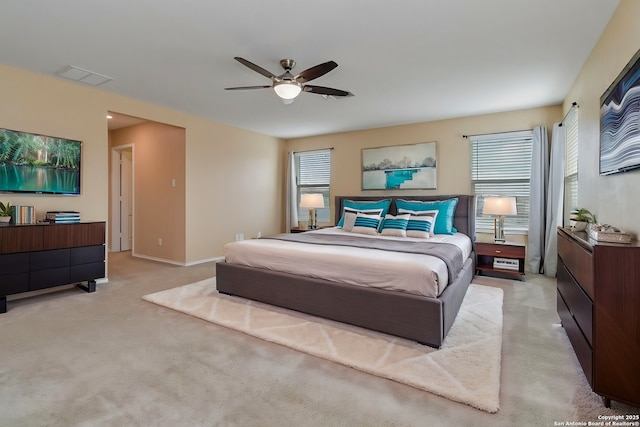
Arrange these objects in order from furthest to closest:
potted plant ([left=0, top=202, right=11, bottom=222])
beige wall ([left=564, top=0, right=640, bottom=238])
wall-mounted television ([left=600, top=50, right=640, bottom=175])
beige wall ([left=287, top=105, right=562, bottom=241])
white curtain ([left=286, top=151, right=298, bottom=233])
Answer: white curtain ([left=286, top=151, right=298, bottom=233])
beige wall ([left=287, top=105, right=562, bottom=241])
potted plant ([left=0, top=202, right=11, bottom=222])
beige wall ([left=564, top=0, right=640, bottom=238])
wall-mounted television ([left=600, top=50, right=640, bottom=175])

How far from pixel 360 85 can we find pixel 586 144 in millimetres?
2406

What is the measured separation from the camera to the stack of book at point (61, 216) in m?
3.42

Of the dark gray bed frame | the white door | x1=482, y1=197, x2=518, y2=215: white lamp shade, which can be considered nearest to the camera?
the dark gray bed frame

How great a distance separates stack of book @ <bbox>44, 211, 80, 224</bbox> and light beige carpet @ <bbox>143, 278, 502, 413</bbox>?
1249 mm

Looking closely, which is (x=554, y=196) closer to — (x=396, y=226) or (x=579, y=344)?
(x=396, y=226)

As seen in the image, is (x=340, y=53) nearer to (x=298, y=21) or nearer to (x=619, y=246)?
(x=298, y=21)

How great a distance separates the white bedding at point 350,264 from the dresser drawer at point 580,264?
0.83m

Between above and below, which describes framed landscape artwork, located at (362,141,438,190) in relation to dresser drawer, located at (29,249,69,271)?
above

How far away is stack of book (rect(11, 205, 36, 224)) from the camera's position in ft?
10.6

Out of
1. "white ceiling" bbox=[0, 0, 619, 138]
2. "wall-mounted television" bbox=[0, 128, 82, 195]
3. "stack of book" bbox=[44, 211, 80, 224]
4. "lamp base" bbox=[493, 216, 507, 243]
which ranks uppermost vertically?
"white ceiling" bbox=[0, 0, 619, 138]

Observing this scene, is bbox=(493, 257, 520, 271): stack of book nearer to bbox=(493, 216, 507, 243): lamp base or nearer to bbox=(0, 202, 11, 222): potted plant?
bbox=(493, 216, 507, 243): lamp base

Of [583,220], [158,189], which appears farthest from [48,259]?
[583,220]

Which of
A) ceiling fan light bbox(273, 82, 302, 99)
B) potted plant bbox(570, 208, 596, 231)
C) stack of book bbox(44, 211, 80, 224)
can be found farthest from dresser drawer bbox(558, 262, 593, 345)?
stack of book bbox(44, 211, 80, 224)

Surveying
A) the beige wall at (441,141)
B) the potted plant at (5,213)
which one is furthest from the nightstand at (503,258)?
the potted plant at (5,213)
